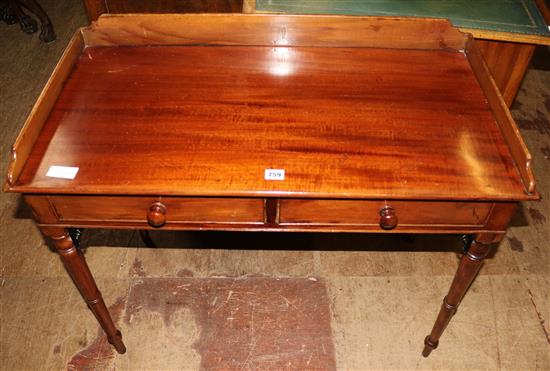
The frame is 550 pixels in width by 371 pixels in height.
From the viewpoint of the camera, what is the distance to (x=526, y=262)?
248cm

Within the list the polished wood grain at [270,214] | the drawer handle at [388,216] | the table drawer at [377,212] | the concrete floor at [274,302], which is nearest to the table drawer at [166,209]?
the polished wood grain at [270,214]

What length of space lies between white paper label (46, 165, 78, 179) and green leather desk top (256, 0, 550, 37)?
1.18 m

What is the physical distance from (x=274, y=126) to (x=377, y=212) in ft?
1.37

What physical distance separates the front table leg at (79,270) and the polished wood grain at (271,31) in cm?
74

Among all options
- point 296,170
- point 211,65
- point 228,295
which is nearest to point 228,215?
point 296,170

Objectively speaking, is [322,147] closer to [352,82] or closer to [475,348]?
[352,82]

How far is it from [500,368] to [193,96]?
1736 millimetres

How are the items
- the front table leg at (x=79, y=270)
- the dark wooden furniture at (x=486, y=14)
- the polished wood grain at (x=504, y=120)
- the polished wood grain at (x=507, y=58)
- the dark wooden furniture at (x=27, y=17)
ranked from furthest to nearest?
the dark wooden furniture at (x=27, y=17) < the polished wood grain at (x=507, y=58) < the dark wooden furniture at (x=486, y=14) < the front table leg at (x=79, y=270) < the polished wood grain at (x=504, y=120)

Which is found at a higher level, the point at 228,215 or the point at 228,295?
the point at 228,215

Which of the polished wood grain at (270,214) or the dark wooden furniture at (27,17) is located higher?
the polished wood grain at (270,214)

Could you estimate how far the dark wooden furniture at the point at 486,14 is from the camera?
2123mm

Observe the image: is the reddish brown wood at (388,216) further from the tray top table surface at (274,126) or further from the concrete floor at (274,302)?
the concrete floor at (274,302)

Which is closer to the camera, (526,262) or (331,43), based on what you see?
(331,43)

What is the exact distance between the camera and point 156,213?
1400 mm
